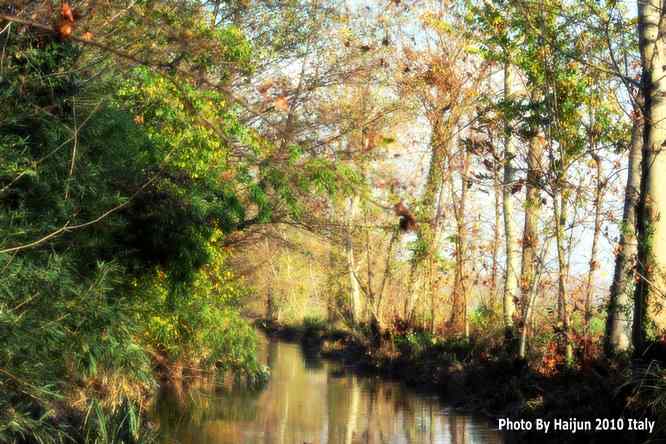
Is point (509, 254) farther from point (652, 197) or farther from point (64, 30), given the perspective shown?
point (64, 30)

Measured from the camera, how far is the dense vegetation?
23.9 ft

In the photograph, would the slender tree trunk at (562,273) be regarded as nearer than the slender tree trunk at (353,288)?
Yes

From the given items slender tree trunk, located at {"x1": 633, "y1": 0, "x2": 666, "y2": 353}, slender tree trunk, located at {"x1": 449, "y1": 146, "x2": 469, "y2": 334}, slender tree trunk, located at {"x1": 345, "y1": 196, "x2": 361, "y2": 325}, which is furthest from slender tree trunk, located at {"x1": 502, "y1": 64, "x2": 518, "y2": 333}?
slender tree trunk, located at {"x1": 345, "y1": 196, "x2": 361, "y2": 325}

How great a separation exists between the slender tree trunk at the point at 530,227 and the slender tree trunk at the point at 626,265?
1.81 metres

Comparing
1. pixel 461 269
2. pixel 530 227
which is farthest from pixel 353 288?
pixel 530 227

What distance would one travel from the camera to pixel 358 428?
14109mm

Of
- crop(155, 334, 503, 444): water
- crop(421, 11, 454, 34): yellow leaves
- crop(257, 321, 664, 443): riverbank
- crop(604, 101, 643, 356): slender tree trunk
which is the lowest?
crop(155, 334, 503, 444): water

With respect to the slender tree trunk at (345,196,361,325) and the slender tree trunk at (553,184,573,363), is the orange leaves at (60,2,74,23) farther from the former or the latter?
the slender tree trunk at (345,196,361,325)

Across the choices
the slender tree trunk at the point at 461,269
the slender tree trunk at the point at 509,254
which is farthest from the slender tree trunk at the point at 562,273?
the slender tree trunk at the point at 461,269

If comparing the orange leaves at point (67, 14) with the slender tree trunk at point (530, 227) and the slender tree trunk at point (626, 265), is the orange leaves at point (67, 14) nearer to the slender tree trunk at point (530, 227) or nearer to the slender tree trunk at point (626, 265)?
the slender tree trunk at point (626, 265)

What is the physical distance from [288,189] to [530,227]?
498 cm

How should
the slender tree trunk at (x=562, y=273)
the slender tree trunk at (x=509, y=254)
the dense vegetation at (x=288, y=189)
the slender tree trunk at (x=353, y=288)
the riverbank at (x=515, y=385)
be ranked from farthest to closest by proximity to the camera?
the slender tree trunk at (x=353, y=288) → the slender tree trunk at (x=509, y=254) → the slender tree trunk at (x=562, y=273) → the riverbank at (x=515, y=385) → the dense vegetation at (x=288, y=189)

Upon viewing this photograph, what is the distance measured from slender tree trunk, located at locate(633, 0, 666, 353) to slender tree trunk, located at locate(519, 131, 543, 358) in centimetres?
285

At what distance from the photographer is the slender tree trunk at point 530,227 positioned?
44.8 feet
